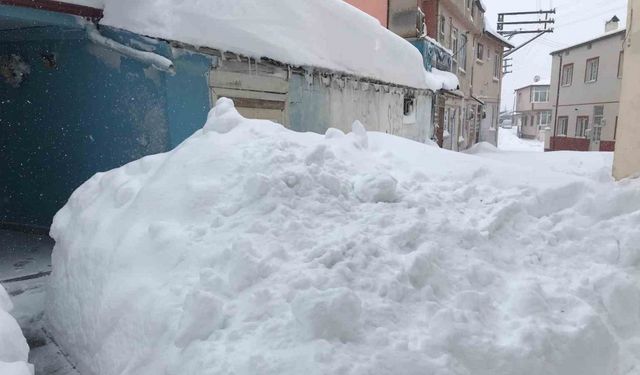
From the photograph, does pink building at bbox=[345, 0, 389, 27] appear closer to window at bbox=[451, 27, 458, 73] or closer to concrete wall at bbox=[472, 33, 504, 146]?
window at bbox=[451, 27, 458, 73]

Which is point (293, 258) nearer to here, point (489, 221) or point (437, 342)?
point (437, 342)

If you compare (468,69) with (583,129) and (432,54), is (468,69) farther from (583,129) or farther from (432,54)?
(583,129)

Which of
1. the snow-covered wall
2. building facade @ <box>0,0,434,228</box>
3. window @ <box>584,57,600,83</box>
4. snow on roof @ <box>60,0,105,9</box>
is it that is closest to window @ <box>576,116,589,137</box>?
window @ <box>584,57,600,83</box>

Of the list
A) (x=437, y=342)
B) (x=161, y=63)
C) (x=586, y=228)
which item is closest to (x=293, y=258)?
(x=437, y=342)

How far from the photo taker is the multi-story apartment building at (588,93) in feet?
66.4

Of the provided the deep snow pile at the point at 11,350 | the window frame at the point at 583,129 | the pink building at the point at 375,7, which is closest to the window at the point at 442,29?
the pink building at the point at 375,7

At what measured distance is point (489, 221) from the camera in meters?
2.91

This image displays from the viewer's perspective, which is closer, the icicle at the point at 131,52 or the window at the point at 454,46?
the icicle at the point at 131,52

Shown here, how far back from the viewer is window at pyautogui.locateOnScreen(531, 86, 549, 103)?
132ft

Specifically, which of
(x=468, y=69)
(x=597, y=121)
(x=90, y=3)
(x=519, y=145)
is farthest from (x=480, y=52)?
(x=90, y=3)

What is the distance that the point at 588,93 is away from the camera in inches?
865

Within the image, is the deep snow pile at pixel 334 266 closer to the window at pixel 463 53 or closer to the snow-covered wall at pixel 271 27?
the snow-covered wall at pixel 271 27

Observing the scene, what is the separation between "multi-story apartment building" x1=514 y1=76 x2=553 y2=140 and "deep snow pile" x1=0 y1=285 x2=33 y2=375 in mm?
41375

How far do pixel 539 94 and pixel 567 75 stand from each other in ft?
58.5
